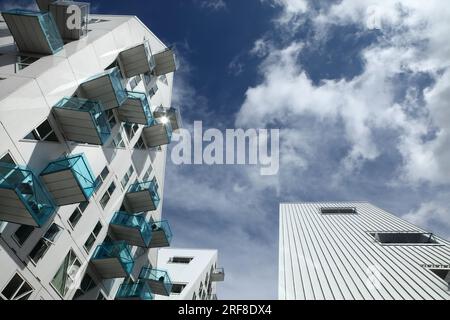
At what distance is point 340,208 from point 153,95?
3573 centimetres

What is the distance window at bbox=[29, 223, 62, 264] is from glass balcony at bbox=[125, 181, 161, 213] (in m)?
6.62

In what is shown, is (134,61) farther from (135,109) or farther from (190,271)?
(190,271)

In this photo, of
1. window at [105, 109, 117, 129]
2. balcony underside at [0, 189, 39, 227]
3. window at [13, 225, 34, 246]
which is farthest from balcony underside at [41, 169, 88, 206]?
window at [105, 109, 117, 129]

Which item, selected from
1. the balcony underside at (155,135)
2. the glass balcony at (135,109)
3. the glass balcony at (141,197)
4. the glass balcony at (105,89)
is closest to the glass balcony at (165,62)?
the balcony underside at (155,135)

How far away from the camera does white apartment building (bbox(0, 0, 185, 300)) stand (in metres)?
11.7

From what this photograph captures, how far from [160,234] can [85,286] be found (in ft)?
21.5

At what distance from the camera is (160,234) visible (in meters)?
22.4

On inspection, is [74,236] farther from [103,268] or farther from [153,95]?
[153,95]

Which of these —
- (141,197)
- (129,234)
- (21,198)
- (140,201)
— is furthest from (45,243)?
(140,201)

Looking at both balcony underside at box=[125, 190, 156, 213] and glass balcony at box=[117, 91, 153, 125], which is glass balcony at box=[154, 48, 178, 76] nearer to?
glass balcony at box=[117, 91, 153, 125]

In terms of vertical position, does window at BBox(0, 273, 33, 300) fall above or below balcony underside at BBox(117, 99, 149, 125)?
below

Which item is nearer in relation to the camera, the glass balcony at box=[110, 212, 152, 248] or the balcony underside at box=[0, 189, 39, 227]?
the balcony underside at box=[0, 189, 39, 227]

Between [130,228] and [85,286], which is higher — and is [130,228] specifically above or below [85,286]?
above
